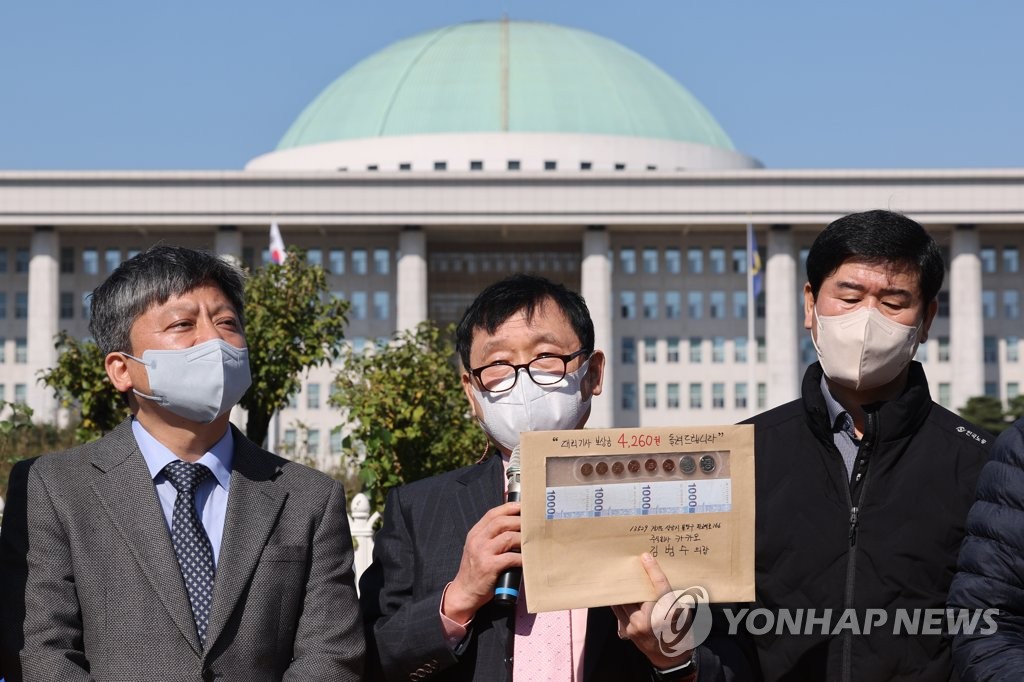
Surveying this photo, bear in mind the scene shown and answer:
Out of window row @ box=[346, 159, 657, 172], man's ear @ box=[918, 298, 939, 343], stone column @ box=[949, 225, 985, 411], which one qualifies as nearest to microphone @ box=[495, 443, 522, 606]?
man's ear @ box=[918, 298, 939, 343]

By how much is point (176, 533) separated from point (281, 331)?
10911 mm

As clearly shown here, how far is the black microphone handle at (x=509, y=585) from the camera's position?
11.7 feet

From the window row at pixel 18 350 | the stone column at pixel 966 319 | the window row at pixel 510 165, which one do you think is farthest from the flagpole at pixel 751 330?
the window row at pixel 18 350

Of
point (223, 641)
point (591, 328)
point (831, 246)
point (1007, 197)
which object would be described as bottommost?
point (223, 641)

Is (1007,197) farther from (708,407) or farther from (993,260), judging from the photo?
(708,407)

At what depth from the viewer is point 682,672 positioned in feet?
12.0

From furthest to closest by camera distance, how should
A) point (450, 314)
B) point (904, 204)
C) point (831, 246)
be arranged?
1. point (450, 314)
2. point (904, 204)
3. point (831, 246)

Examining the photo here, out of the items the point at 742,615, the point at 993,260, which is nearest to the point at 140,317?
the point at 742,615

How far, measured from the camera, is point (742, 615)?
423cm

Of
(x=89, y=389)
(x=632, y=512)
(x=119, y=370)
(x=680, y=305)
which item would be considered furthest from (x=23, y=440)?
(x=680, y=305)

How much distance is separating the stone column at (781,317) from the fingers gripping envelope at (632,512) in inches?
1992

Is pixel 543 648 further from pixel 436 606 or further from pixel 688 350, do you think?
pixel 688 350

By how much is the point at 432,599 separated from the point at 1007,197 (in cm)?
5558

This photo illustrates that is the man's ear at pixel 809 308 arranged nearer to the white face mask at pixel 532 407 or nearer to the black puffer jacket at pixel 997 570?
the black puffer jacket at pixel 997 570
